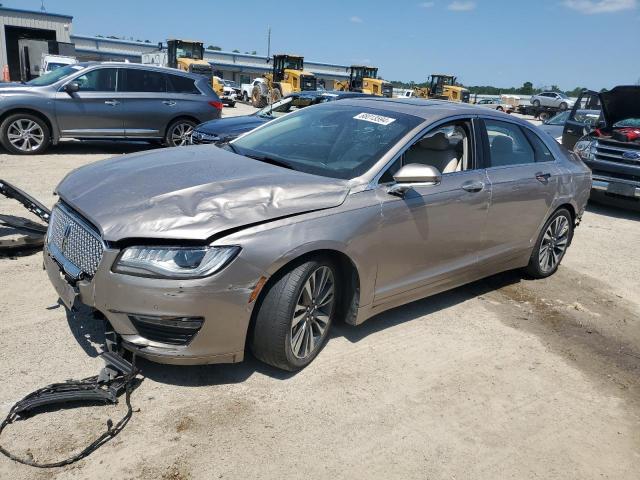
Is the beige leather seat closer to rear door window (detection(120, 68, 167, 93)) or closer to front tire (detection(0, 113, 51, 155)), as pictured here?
rear door window (detection(120, 68, 167, 93))

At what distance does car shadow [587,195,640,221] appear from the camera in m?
9.26

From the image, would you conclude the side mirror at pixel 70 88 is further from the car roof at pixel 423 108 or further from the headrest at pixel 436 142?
the headrest at pixel 436 142

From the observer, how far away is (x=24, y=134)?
31.9ft

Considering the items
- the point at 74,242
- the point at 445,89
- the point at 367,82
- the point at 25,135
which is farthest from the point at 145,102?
the point at 445,89

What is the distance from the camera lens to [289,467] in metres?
2.60

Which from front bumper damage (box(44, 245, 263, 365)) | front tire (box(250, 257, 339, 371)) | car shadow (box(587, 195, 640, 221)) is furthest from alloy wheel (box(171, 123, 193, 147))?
front bumper damage (box(44, 245, 263, 365))

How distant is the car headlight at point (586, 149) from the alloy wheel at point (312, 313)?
783cm

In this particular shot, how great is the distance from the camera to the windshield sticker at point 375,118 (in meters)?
4.04

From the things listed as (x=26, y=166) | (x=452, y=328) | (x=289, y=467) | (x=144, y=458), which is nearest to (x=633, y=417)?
(x=452, y=328)

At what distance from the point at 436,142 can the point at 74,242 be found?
2611mm

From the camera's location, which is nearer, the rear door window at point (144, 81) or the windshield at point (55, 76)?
the windshield at point (55, 76)

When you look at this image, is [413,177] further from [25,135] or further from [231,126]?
[25,135]

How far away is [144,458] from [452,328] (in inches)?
100

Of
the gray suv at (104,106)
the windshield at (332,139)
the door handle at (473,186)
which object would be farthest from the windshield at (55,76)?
the door handle at (473,186)
